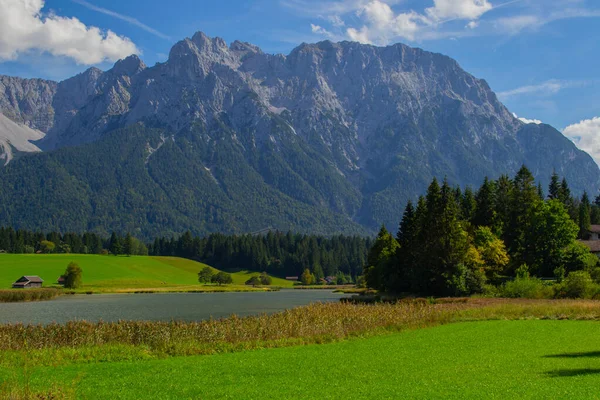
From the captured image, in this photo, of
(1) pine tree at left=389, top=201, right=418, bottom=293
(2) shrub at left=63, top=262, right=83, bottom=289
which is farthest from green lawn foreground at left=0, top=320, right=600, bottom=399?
(2) shrub at left=63, top=262, right=83, bottom=289

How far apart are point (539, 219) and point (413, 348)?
68.7 m

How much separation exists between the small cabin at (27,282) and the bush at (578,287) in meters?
132

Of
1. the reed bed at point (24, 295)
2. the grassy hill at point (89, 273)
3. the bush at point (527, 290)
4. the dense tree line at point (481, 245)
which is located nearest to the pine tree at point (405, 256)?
the dense tree line at point (481, 245)

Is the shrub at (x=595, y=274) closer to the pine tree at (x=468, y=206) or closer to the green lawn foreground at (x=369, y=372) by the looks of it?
the pine tree at (x=468, y=206)

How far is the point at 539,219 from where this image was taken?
97.2 meters

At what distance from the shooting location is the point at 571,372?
91.1 feet

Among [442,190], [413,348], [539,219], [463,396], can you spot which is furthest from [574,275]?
[463,396]

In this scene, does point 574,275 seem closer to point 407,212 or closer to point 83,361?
point 407,212

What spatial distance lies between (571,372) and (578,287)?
2104 inches

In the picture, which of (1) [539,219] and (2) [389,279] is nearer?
(1) [539,219]

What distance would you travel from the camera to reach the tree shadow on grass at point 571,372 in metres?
27.0

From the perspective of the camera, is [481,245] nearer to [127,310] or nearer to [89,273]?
[127,310]

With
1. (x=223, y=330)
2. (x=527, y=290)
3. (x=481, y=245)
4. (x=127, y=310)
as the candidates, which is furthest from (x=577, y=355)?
(x=127, y=310)

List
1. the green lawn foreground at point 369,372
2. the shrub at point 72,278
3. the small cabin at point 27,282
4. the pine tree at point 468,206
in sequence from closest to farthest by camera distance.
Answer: the green lawn foreground at point 369,372 < the pine tree at point 468,206 < the small cabin at point 27,282 < the shrub at point 72,278
